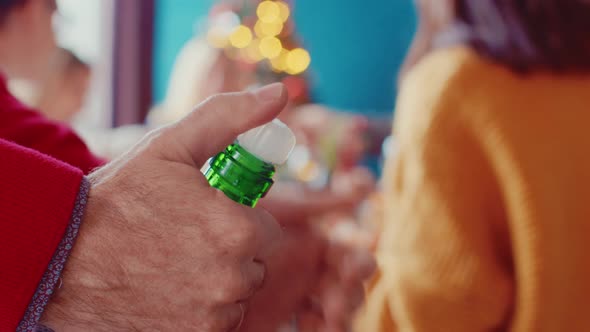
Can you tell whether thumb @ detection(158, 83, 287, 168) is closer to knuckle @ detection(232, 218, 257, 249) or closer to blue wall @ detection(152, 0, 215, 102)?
knuckle @ detection(232, 218, 257, 249)

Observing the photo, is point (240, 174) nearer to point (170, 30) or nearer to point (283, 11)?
point (283, 11)

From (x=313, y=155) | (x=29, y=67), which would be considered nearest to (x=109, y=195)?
→ (x=29, y=67)

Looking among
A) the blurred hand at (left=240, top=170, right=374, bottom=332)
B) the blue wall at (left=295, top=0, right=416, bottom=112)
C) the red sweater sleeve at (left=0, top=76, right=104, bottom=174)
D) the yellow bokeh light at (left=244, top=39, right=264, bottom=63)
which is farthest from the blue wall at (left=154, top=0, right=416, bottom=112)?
the red sweater sleeve at (left=0, top=76, right=104, bottom=174)

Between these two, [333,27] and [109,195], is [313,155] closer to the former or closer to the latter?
[109,195]

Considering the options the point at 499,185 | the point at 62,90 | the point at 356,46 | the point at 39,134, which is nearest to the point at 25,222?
the point at 39,134

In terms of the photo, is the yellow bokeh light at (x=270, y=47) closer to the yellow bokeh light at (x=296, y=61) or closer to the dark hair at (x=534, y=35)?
the yellow bokeh light at (x=296, y=61)

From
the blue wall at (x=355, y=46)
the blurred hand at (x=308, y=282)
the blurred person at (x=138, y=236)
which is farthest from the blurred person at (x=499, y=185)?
the blue wall at (x=355, y=46)

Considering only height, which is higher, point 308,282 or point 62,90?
point 62,90
